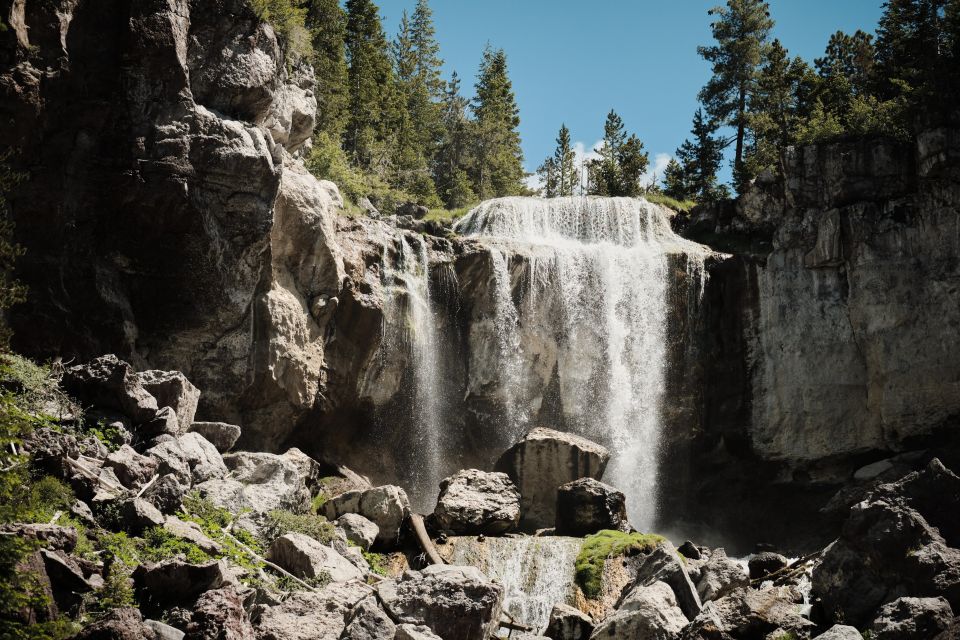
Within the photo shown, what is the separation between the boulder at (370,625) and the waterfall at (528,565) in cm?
628

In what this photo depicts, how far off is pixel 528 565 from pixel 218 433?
837cm

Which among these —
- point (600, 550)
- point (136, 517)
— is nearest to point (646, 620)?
point (600, 550)

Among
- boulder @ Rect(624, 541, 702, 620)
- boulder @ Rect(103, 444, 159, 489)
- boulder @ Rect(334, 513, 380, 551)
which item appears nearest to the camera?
boulder @ Rect(103, 444, 159, 489)

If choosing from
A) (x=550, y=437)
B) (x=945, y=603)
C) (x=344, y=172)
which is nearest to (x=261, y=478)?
(x=550, y=437)

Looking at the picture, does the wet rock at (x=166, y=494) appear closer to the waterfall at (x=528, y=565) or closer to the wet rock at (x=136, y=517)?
the wet rock at (x=136, y=517)

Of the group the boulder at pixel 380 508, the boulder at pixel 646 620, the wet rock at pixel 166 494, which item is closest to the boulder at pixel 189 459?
the wet rock at pixel 166 494

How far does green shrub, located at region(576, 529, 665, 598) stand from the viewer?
19500 millimetres

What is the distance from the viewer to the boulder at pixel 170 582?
1166cm

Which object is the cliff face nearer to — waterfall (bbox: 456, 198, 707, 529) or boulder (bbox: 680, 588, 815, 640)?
waterfall (bbox: 456, 198, 707, 529)

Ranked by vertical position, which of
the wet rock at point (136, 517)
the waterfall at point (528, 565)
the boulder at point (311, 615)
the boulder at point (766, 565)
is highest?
the wet rock at point (136, 517)

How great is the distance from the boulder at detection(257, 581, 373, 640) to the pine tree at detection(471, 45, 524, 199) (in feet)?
134

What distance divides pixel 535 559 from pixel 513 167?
128 feet

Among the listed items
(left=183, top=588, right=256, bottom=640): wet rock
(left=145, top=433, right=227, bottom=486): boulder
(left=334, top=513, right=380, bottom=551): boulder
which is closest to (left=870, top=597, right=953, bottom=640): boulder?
(left=183, top=588, right=256, bottom=640): wet rock

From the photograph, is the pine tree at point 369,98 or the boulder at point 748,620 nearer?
the boulder at point 748,620
